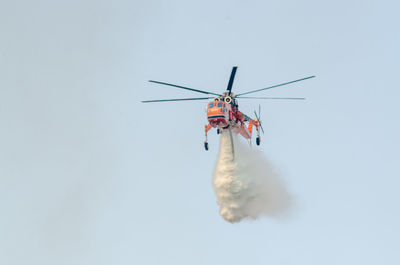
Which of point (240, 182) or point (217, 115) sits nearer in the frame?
point (217, 115)

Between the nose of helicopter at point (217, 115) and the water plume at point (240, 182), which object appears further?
the water plume at point (240, 182)

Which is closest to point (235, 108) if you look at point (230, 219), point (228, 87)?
point (228, 87)

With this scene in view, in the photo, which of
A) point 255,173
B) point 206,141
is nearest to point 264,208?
point 255,173

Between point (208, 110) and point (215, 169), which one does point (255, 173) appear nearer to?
point (215, 169)

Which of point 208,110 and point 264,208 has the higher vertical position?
point 208,110

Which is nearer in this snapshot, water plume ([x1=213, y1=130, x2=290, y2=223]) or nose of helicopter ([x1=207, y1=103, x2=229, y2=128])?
nose of helicopter ([x1=207, y1=103, x2=229, y2=128])

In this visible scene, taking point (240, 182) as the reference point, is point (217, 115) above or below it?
above

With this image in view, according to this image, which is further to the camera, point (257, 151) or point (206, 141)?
point (257, 151)

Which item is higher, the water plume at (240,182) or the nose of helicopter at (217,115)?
the nose of helicopter at (217,115)
